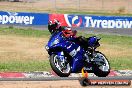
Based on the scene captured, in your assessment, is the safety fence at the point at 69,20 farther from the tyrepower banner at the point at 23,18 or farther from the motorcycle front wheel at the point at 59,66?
the motorcycle front wheel at the point at 59,66

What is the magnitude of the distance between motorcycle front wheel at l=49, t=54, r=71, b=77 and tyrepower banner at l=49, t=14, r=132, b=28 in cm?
2285

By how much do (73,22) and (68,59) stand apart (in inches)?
913

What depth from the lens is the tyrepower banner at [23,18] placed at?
33.8 metres

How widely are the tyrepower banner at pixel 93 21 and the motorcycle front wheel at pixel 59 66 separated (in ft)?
75.0

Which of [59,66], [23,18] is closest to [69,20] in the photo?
[23,18]

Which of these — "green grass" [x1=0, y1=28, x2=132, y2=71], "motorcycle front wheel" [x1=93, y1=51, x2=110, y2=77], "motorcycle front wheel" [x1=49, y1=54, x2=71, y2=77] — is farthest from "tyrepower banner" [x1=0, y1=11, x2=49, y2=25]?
"motorcycle front wheel" [x1=49, y1=54, x2=71, y2=77]

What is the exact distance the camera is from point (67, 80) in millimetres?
10891

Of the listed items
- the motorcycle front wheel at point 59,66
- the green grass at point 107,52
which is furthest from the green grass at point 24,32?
the motorcycle front wheel at point 59,66

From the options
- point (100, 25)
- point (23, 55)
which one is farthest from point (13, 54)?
point (100, 25)

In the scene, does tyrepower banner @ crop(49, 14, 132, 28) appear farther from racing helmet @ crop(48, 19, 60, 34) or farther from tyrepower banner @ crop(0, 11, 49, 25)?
racing helmet @ crop(48, 19, 60, 34)

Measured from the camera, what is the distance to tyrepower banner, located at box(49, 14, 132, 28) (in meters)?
34.0

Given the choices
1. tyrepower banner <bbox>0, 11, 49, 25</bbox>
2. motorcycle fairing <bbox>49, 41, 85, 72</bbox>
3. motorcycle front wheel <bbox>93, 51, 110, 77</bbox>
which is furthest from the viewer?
tyrepower banner <bbox>0, 11, 49, 25</bbox>

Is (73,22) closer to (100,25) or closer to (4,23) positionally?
(100,25)

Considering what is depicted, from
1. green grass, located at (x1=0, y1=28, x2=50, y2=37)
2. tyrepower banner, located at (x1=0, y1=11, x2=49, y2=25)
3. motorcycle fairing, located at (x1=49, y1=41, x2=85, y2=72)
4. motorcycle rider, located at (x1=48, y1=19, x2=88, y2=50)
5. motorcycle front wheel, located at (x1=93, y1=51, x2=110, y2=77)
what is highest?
motorcycle rider, located at (x1=48, y1=19, x2=88, y2=50)
